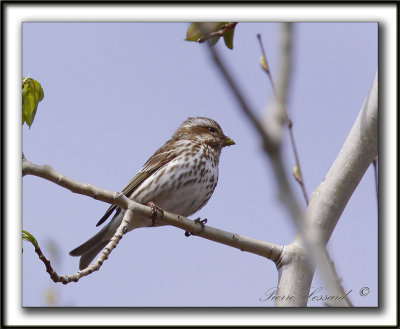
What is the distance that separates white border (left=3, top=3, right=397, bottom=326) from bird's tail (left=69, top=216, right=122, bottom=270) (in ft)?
7.36

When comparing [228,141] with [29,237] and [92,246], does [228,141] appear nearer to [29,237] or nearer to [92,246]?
[92,246]

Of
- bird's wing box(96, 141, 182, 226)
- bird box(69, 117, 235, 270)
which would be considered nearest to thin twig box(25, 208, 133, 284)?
bird box(69, 117, 235, 270)

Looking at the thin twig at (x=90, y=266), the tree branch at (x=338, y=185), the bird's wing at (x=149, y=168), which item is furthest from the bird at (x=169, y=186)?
the tree branch at (x=338, y=185)

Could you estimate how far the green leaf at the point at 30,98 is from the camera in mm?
4438

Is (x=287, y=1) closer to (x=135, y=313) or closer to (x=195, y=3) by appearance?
(x=195, y=3)

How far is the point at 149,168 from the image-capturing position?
686cm

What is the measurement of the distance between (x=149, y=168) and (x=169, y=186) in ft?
1.51

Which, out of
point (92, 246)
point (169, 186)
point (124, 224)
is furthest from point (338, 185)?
point (92, 246)

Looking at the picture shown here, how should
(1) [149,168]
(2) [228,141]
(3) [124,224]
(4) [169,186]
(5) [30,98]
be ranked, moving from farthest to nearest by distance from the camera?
(2) [228,141] < (1) [149,168] < (4) [169,186] < (3) [124,224] < (5) [30,98]

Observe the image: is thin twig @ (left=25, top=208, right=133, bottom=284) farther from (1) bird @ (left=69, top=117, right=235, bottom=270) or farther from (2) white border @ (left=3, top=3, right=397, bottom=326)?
(1) bird @ (left=69, top=117, right=235, bottom=270)

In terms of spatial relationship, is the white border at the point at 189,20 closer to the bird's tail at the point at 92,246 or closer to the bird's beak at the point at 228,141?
the bird's tail at the point at 92,246

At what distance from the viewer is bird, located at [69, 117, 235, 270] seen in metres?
6.54

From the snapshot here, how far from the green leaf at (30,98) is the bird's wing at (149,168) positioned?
223 centimetres

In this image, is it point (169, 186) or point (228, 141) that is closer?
point (169, 186)
